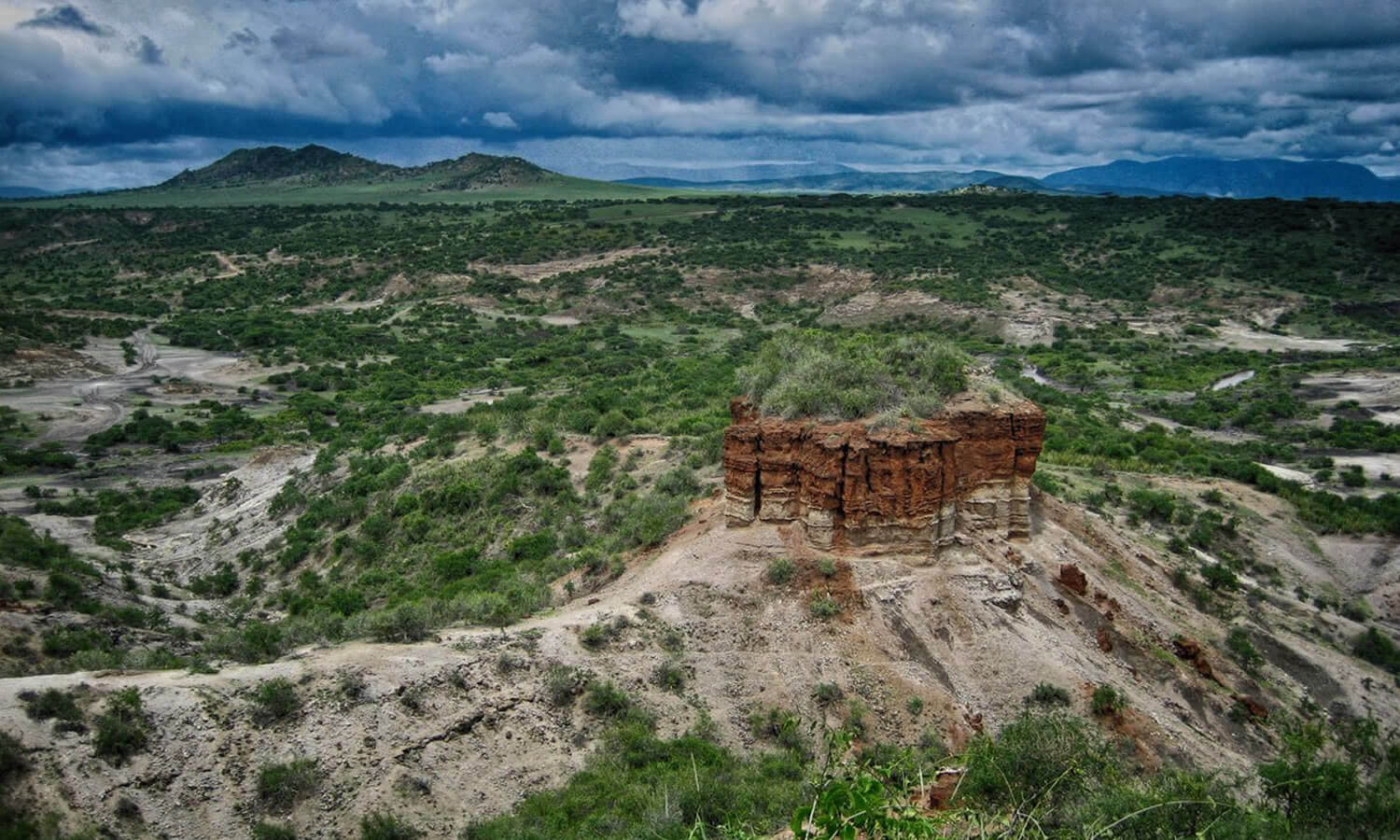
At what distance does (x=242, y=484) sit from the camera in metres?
42.3

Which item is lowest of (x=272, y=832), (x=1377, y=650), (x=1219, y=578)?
(x=1377, y=650)

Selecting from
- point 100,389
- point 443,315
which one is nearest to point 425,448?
point 100,389

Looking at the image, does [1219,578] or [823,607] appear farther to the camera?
[1219,578]

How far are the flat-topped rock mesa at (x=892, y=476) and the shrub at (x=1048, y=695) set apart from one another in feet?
11.8

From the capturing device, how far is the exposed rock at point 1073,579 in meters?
21.0

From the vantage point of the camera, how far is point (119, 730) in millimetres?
13539

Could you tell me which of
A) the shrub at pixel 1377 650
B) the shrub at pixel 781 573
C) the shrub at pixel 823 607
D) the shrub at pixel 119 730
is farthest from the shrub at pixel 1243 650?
the shrub at pixel 119 730

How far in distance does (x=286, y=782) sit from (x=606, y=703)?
5.46 meters

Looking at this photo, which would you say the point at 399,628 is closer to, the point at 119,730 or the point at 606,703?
the point at 606,703

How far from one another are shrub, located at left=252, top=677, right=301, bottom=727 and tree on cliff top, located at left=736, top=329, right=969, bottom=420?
11.5 metres

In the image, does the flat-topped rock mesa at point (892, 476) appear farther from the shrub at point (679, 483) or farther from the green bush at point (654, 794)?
the green bush at point (654, 794)

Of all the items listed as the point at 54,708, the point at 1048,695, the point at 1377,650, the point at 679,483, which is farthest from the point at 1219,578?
the point at 54,708

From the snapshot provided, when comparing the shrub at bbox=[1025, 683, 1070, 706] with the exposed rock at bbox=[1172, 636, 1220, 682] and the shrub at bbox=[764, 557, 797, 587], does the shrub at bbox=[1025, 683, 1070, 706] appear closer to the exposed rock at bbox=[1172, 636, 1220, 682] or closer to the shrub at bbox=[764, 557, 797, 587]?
the exposed rock at bbox=[1172, 636, 1220, 682]

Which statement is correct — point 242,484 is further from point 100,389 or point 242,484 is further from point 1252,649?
point 1252,649
